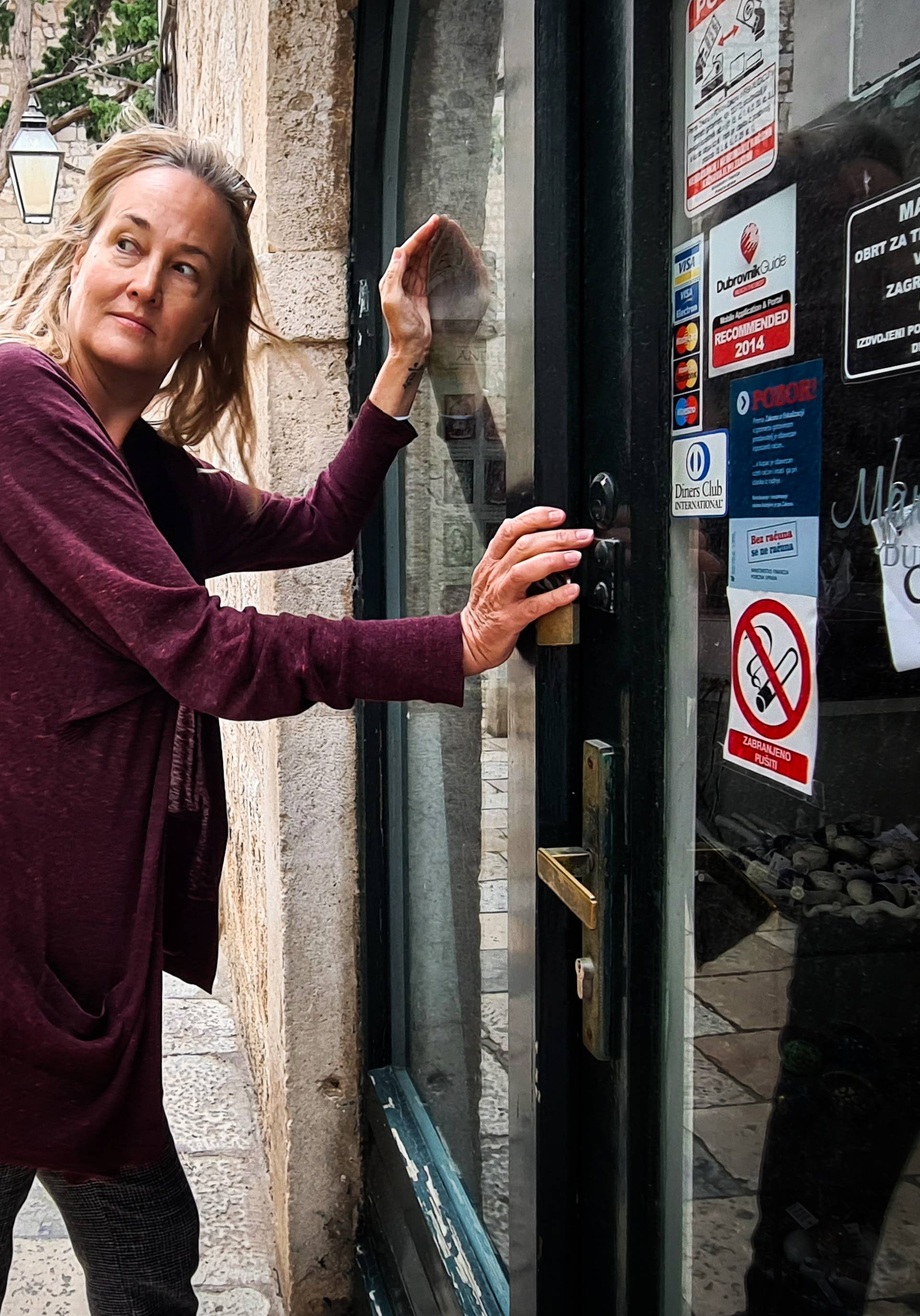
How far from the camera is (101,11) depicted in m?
15.0

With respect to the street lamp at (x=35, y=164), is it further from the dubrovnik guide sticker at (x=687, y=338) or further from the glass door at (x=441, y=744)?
the dubrovnik guide sticker at (x=687, y=338)

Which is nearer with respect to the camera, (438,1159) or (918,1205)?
(918,1205)

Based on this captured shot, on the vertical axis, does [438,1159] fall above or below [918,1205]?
below

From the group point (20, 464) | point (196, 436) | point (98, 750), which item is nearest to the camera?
point (20, 464)

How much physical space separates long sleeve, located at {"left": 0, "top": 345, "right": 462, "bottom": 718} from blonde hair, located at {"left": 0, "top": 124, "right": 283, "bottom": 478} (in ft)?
0.88

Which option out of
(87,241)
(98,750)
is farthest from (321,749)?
(87,241)

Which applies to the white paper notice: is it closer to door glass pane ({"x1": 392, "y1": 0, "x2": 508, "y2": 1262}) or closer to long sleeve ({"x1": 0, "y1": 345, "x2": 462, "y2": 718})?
long sleeve ({"x1": 0, "y1": 345, "x2": 462, "y2": 718})

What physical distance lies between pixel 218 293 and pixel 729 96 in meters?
1.07

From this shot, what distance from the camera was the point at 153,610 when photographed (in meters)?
1.38

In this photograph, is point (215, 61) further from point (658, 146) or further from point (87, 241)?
point (658, 146)

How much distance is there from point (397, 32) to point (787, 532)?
1661 millimetres

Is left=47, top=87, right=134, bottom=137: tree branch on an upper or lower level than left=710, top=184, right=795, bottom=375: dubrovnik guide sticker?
upper

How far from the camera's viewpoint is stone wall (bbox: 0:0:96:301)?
16.3 metres

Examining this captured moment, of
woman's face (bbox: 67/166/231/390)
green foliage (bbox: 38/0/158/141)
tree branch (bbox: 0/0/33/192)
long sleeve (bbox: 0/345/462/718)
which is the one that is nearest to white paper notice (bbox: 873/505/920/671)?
long sleeve (bbox: 0/345/462/718)
